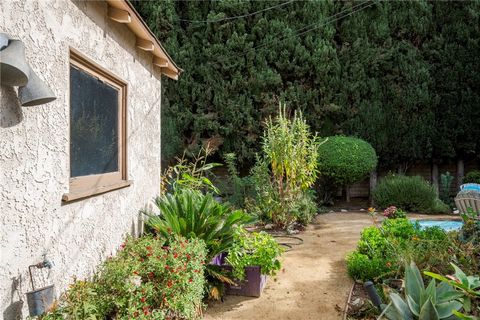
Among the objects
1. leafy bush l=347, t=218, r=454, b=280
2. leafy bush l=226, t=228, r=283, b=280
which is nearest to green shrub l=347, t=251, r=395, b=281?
leafy bush l=347, t=218, r=454, b=280

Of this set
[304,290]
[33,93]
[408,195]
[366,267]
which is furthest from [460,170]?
[33,93]

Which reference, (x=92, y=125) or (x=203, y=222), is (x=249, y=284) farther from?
(x=92, y=125)

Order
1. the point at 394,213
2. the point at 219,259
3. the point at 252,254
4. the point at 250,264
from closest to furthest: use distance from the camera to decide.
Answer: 1. the point at 250,264
2. the point at 252,254
3. the point at 219,259
4. the point at 394,213

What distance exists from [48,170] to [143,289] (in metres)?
1.02

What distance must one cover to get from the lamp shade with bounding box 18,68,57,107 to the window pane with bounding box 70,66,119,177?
0.69 metres

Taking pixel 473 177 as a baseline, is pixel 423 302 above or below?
below

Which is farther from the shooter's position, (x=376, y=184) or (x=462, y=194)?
(x=376, y=184)

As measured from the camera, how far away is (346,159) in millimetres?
8461

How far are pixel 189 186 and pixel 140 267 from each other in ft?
8.19

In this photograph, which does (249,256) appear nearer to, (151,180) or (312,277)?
(312,277)

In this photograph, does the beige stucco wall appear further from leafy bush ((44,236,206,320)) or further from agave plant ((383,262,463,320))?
agave plant ((383,262,463,320))

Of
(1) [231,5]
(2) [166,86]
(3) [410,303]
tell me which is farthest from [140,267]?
(1) [231,5]

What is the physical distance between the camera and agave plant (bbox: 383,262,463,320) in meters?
2.20

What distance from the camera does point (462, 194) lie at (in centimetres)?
554
